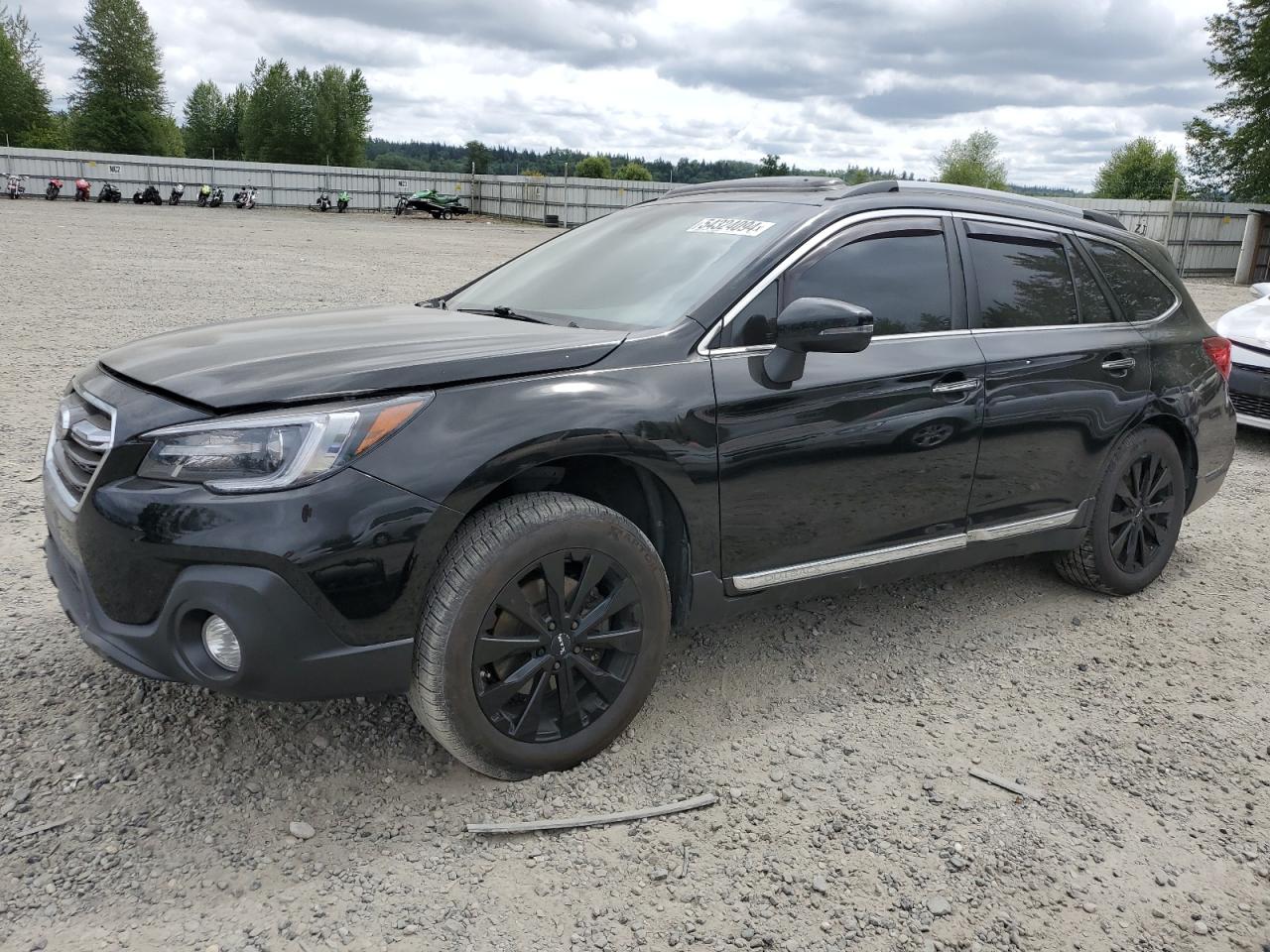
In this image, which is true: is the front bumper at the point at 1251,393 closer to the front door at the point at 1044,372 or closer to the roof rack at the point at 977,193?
the roof rack at the point at 977,193

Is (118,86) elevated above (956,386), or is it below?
above

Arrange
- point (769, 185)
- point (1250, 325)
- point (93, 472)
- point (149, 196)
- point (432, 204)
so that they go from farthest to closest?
point (432, 204) → point (149, 196) → point (1250, 325) → point (769, 185) → point (93, 472)

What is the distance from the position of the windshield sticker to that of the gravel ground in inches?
61.2

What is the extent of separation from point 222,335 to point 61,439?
56cm

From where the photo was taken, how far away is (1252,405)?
26.1 feet

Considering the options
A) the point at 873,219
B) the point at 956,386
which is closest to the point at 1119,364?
the point at 956,386

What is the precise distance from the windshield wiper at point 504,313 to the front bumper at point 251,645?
1340 millimetres

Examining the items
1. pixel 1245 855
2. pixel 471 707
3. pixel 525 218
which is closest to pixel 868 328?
pixel 471 707

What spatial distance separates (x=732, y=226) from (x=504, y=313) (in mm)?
867

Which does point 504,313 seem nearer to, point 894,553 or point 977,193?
point 894,553

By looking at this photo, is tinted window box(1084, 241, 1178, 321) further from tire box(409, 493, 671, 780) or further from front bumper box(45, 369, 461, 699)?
front bumper box(45, 369, 461, 699)

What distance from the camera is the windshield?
337 centimetres

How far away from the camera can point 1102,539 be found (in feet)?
14.5

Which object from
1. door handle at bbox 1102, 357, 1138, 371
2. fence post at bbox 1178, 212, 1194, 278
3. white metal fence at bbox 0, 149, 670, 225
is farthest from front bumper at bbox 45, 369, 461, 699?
white metal fence at bbox 0, 149, 670, 225
